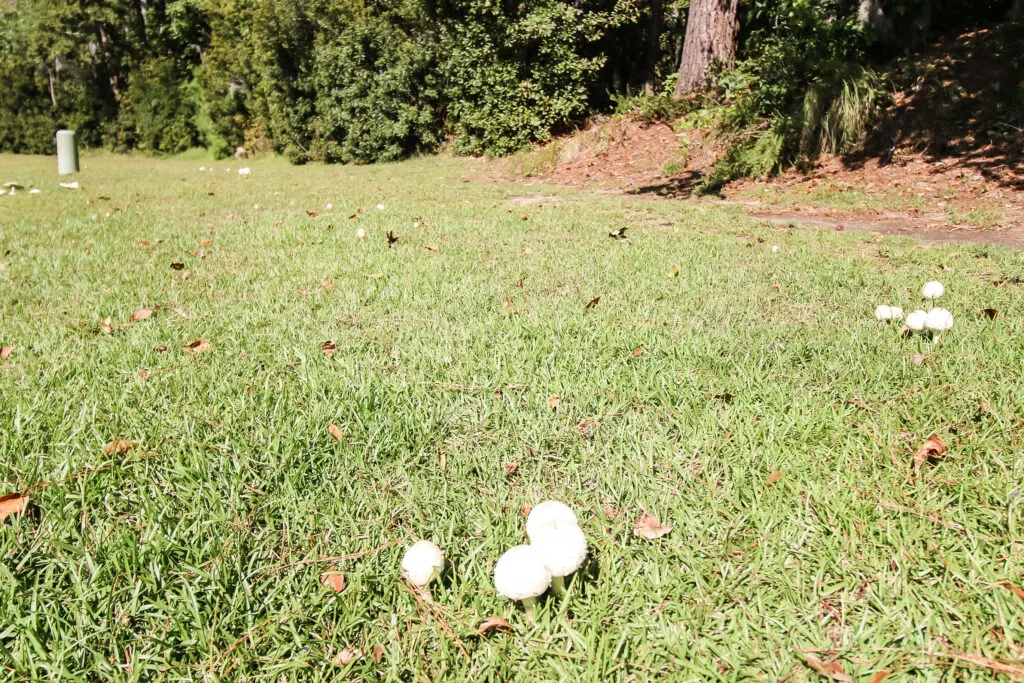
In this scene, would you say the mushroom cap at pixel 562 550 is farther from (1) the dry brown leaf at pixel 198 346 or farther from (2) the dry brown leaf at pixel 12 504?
(1) the dry brown leaf at pixel 198 346

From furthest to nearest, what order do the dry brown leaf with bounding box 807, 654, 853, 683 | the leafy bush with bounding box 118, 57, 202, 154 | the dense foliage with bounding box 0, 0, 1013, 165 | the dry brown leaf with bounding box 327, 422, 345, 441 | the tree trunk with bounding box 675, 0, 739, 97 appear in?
the leafy bush with bounding box 118, 57, 202, 154, the tree trunk with bounding box 675, 0, 739, 97, the dense foliage with bounding box 0, 0, 1013, 165, the dry brown leaf with bounding box 327, 422, 345, 441, the dry brown leaf with bounding box 807, 654, 853, 683

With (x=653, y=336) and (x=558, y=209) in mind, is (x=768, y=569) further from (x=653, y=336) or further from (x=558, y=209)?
(x=558, y=209)

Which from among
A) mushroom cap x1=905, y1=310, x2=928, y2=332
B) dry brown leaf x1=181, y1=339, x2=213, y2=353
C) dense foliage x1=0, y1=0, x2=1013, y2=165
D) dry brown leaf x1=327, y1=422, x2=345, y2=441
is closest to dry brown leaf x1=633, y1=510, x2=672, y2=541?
dry brown leaf x1=327, y1=422, x2=345, y2=441

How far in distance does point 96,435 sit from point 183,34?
28018mm

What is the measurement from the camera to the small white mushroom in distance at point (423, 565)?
61.3 inches

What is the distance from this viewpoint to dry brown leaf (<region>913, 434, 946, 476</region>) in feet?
6.54

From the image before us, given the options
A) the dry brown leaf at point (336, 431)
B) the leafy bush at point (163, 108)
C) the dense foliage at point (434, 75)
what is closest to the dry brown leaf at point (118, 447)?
the dry brown leaf at point (336, 431)

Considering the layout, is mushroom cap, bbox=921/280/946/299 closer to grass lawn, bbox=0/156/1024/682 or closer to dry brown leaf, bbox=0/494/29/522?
grass lawn, bbox=0/156/1024/682

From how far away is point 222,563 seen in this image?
5.33ft

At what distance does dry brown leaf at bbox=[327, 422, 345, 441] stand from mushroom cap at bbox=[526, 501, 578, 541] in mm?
865

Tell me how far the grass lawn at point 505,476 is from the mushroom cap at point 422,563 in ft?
0.19

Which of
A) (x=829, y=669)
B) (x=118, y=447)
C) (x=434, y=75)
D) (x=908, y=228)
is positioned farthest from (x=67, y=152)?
(x=829, y=669)

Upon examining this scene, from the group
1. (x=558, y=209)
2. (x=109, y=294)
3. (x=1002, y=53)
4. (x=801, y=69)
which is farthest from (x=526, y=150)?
(x=109, y=294)

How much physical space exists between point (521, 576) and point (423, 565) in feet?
0.84
